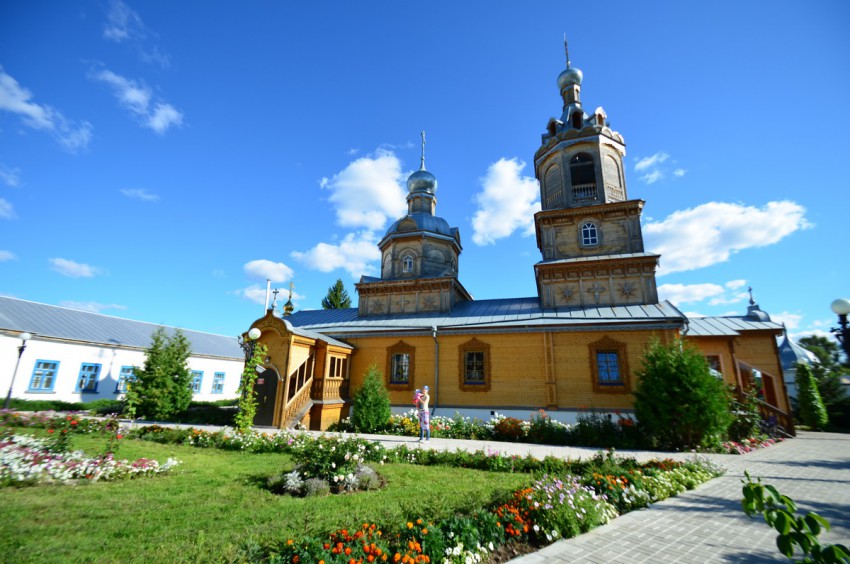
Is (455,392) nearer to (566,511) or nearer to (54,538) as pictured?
(566,511)

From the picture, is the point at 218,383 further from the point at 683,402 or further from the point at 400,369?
the point at 683,402

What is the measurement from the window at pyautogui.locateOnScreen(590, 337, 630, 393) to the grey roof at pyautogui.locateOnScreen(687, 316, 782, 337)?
184 inches

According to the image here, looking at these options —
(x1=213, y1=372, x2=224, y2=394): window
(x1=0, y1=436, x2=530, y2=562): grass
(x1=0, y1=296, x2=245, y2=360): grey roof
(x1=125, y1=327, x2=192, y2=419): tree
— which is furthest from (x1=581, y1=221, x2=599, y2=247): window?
(x1=213, y1=372, x2=224, y2=394): window

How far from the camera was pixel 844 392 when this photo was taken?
2189 cm

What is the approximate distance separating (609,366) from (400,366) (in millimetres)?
9356

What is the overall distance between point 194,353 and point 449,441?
74.1 feet

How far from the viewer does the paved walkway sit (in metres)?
4.42

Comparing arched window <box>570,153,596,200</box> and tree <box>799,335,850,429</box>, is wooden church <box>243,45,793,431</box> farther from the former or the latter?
tree <box>799,335,850,429</box>

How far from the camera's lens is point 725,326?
18.4m

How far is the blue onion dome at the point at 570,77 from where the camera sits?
2233cm

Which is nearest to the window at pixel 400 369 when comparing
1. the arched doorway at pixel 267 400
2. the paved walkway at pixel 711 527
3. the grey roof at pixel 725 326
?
the arched doorway at pixel 267 400

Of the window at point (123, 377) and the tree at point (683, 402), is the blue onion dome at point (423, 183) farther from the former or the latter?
the window at point (123, 377)

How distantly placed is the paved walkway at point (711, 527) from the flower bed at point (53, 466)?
7996 millimetres

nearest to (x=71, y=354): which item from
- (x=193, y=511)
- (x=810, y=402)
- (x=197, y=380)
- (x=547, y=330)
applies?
(x=197, y=380)
